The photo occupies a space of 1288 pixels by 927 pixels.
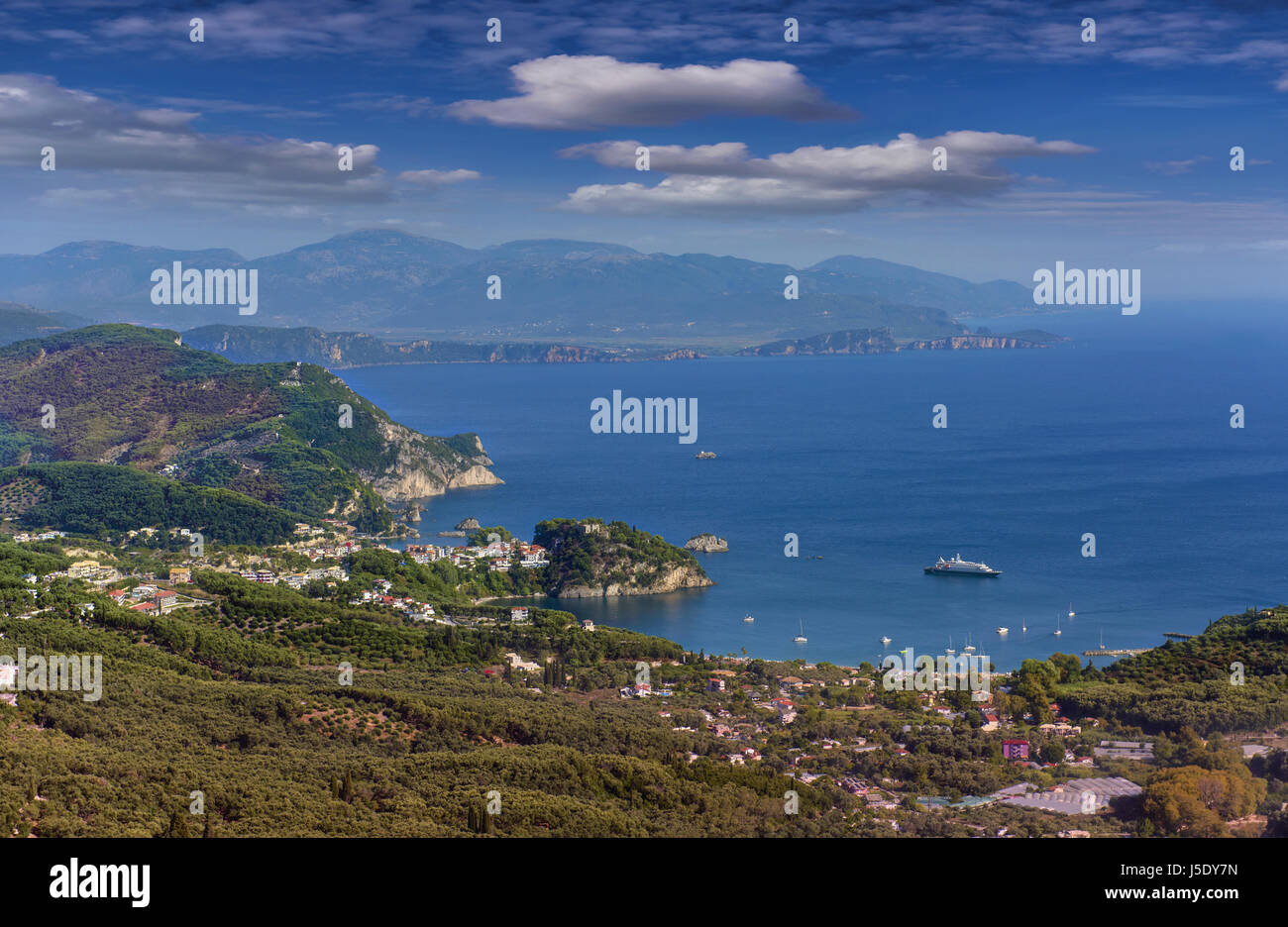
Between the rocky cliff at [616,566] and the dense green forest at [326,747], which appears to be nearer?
the dense green forest at [326,747]

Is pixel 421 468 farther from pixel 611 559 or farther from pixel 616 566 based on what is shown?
pixel 616 566

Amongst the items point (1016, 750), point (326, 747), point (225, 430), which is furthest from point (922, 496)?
point (326, 747)

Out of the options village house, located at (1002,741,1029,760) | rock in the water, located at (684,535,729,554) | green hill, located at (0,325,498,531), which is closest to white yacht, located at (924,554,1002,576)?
rock in the water, located at (684,535,729,554)

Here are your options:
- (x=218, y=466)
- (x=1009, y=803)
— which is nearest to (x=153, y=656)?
(x=1009, y=803)

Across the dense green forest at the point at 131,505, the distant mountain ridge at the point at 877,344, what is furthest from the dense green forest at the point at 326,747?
the distant mountain ridge at the point at 877,344

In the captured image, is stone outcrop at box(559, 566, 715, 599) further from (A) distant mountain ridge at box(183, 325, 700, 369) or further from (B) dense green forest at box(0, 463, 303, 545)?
(A) distant mountain ridge at box(183, 325, 700, 369)

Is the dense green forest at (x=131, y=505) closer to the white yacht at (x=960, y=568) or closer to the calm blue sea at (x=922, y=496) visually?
the calm blue sea at (x=922, y=496)
